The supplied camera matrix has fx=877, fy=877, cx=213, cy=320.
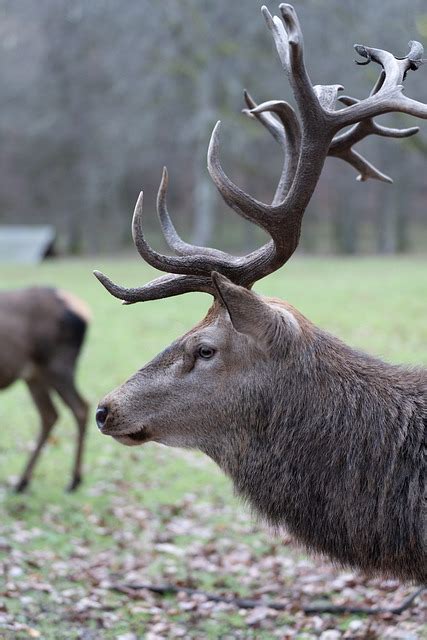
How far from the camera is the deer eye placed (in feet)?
12.9

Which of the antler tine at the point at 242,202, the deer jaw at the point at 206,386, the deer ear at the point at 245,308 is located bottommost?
the deer jaw at the point at 206,386

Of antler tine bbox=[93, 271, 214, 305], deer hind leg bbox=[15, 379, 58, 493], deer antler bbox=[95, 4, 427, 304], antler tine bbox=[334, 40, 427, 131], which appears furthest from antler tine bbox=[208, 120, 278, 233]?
deer hind leg bbox=[15, 379, 58, 493]

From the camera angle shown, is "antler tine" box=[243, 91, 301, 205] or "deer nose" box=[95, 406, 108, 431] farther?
"antler tine" box=[243, 91, 301, 205]

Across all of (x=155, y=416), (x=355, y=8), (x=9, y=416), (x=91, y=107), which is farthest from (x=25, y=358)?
(x=91, y=107)

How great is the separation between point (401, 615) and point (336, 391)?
5.60 feet

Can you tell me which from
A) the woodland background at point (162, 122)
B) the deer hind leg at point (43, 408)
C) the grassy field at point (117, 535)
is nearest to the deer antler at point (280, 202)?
the grassy field at point (117, 535)

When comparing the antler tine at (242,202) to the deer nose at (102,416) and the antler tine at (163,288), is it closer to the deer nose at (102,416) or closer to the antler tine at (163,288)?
the antler tine at (163,288)

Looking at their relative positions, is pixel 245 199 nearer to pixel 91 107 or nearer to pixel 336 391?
pixel 336 391

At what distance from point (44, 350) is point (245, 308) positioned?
4.60 meters

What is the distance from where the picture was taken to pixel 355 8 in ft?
59.5

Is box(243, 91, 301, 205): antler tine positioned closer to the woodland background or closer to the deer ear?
the deer ear

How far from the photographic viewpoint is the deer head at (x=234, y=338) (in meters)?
3.84

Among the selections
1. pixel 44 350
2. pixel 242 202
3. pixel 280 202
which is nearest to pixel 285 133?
pixel 280 202

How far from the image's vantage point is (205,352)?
3.95 metres
